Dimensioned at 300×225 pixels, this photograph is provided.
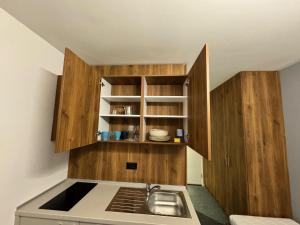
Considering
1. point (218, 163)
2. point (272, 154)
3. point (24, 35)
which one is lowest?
point (218, 163)

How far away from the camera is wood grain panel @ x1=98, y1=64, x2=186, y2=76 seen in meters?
1.77

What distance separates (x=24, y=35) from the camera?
1.20 meters

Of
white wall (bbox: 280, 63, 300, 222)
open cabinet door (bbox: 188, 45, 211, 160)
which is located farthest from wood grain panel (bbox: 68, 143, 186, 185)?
white wall (bbox: 280, 63, 300, 222)

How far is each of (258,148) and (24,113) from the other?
2.65 metres

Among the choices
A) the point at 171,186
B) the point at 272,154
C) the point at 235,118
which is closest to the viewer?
the point at 171,186

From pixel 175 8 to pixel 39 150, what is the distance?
1597mm

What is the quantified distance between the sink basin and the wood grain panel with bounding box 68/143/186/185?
0.15 metres

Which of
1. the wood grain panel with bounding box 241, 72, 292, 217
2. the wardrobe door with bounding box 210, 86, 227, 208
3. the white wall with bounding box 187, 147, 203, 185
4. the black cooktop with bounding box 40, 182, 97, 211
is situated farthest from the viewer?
the white wall with bounding box 187, 147, 203, 185

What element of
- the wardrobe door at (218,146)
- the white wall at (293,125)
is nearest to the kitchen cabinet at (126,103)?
the white wall at (293,125)

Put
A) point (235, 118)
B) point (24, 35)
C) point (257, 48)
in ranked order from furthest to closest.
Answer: point (235, 118) < point (257, 48) < point (24, 35)

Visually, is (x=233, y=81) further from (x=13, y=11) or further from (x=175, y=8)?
(x=13, y=11)

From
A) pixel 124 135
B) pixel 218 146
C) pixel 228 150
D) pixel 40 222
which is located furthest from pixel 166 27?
pixel 218 146

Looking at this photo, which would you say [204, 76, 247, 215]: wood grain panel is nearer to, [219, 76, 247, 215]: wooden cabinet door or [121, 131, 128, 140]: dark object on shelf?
[219, 76, 247, 215]: wooden cabinet door

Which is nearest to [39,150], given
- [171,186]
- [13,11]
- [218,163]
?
[13,11]
